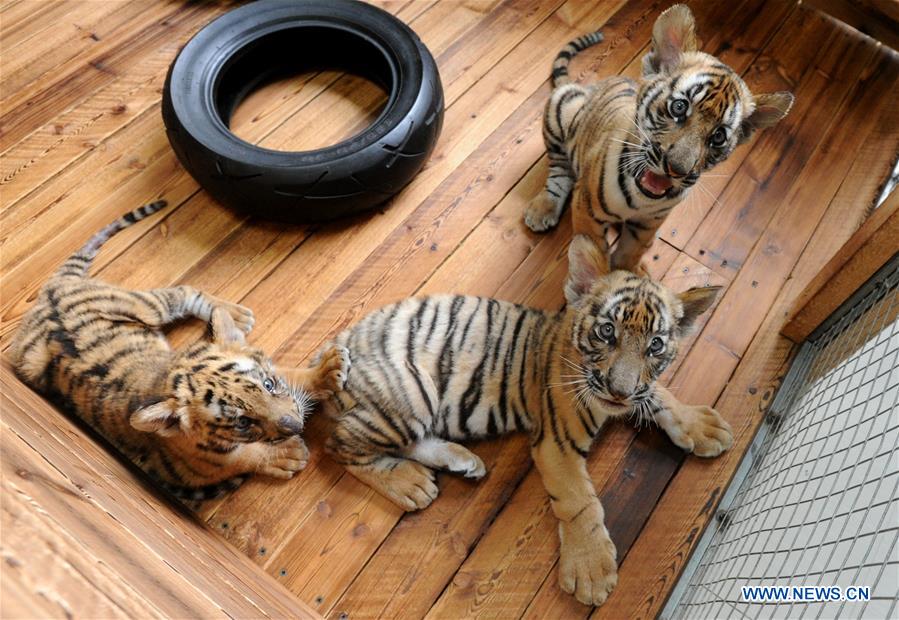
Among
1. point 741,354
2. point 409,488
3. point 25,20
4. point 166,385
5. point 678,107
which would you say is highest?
point 678,107

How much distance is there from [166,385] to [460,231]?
47.7 inches

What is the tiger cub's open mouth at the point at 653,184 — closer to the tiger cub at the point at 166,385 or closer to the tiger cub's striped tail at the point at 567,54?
the tiger cub's striped tail at the point at 567,54

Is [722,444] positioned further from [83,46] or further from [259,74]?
[83,46]

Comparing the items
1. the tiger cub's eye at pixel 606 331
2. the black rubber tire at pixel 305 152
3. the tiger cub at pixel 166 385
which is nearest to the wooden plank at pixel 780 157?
the tiger cub's eye at pixel 606 331

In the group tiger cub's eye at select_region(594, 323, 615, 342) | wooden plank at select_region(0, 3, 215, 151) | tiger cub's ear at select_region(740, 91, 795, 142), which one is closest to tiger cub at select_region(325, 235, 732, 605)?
tiger cub's eye at select_region(594, 323, 615, 342)

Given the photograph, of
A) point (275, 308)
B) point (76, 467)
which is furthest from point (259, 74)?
point (76, 467)

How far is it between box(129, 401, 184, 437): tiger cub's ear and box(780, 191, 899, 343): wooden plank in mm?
1889

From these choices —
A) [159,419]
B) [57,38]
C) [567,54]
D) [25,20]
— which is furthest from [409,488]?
[25,20]

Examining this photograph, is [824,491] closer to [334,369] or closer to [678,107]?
[678,107]

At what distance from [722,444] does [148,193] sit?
2264mm

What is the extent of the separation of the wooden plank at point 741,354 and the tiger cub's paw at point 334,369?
968 millimetres

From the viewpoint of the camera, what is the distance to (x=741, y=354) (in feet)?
7.18

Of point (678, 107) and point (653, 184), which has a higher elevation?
point (678, 107)

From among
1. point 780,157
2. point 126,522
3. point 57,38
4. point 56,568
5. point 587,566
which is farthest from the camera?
point 57,38
